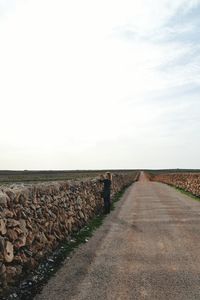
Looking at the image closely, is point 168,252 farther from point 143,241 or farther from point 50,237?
point 50,237

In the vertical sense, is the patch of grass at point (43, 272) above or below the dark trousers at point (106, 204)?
below

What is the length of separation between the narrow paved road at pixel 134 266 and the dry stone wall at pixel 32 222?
26.8 inches

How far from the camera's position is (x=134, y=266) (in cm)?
974

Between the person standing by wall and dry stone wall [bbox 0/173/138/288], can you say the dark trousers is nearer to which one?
the person standing by wall

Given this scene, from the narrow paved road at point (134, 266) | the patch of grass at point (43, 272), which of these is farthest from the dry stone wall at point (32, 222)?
the narrow paved road at point (134, 266)

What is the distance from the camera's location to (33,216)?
393 inches

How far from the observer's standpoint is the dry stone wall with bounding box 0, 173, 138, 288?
Answer: 8.04 metres

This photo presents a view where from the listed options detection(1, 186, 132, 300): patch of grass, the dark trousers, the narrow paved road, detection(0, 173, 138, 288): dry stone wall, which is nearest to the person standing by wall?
the dark trousers

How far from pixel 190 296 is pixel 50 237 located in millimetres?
4462

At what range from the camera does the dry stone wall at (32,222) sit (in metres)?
8.04

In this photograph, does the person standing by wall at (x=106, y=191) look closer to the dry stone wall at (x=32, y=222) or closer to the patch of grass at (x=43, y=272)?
the dry stone wall at (x=32, y=222)

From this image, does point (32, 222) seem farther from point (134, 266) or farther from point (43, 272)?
point (134, 266)

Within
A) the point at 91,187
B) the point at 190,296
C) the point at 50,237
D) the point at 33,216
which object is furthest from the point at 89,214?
the point at 190,296

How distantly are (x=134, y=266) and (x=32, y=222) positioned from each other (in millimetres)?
2442
